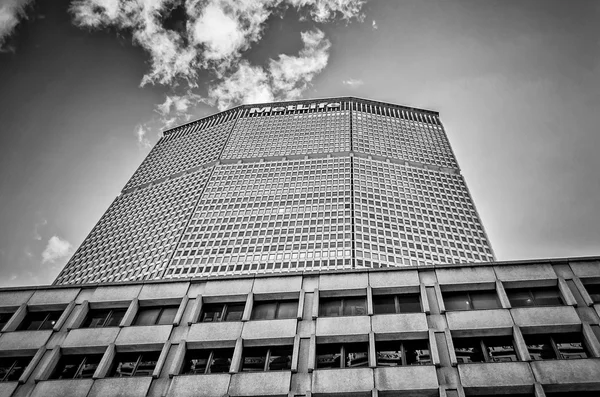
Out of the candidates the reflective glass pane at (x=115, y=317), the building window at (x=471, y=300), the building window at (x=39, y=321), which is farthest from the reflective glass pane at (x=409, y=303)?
the building window at (x=39, y=321)

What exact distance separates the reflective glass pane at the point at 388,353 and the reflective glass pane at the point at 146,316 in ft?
44.7

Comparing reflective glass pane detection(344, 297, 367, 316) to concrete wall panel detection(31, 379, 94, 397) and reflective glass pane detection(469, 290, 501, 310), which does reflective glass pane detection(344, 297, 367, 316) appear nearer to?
reflective glass pane detection(469, 290, 501, 310)

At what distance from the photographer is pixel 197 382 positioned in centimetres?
2248

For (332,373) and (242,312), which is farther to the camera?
(242,312)

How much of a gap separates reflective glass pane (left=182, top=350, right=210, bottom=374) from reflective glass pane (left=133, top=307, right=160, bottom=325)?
12.6ft

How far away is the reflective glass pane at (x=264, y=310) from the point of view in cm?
2620

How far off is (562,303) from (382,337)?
34.1ft

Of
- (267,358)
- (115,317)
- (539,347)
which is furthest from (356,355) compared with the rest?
(115,317)

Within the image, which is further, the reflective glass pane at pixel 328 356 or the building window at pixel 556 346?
the reflective glass pane at pixel 328 356

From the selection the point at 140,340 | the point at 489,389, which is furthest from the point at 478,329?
the point at 140,340

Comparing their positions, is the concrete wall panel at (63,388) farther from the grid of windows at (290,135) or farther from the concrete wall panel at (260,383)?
the grid of windows at (290,135)

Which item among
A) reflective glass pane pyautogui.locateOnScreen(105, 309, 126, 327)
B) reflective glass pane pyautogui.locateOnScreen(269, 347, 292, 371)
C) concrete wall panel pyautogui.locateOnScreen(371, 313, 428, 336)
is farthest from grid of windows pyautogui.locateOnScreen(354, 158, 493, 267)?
reflective glass pane pyautogui.locateOnScreen(269, 347, 292, 371)

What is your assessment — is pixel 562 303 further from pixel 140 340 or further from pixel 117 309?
pixel 117 309

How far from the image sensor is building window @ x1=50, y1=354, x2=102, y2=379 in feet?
80.8
